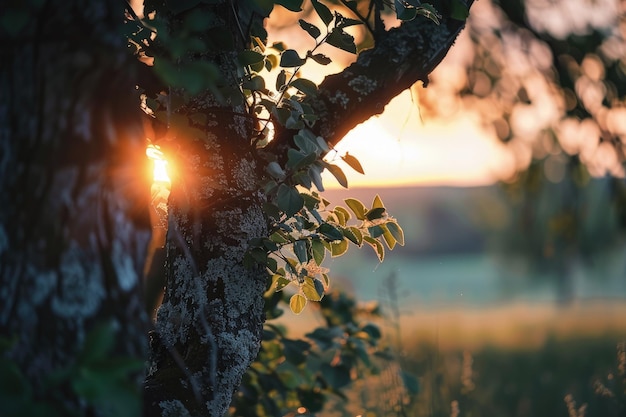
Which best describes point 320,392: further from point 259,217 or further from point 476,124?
point 476,124

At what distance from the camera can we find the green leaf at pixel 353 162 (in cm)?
197

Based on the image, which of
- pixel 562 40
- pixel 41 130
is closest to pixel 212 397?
pixel 41 130

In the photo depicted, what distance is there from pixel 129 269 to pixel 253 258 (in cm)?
76

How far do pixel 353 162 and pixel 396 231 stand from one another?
10.3 inches

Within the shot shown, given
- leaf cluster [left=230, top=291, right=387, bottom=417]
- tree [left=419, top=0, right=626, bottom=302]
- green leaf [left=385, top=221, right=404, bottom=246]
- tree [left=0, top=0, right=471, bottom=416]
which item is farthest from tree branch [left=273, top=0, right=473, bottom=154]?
tree [left=419, top=0, right=626, bottom=302]

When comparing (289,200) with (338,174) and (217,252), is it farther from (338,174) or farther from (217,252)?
(217,252)

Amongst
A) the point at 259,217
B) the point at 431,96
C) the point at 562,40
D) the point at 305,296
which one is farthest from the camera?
the point at 431,96

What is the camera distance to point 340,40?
198cm

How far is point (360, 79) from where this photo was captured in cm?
230

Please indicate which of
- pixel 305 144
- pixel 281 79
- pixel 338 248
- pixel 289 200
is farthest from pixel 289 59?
pixel 338 248

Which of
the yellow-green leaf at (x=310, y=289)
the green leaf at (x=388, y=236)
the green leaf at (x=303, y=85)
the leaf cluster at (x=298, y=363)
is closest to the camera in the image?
the green leaf at (x=303, y=85)

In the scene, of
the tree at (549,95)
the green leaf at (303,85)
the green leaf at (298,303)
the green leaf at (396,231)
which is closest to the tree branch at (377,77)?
the green leaf at (303,85)

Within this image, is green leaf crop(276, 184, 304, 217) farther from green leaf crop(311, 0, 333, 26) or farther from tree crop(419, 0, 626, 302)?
tree crop(419, 0, 626, 302)

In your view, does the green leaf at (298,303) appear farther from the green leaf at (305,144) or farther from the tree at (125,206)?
the green leaf at (305,144)
